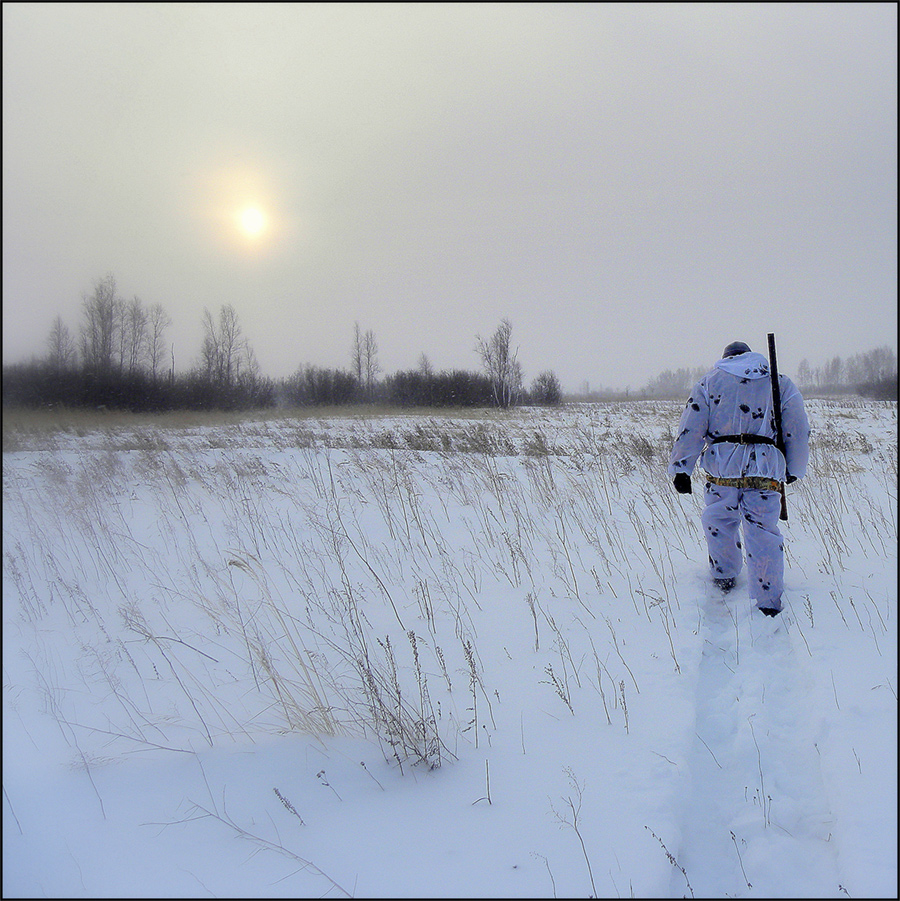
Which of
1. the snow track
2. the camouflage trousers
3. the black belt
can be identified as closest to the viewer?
the snow track

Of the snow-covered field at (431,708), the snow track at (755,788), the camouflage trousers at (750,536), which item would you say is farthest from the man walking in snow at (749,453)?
the snow track at (755,788)

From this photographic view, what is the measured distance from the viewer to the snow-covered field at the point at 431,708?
1.82 m

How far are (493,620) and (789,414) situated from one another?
260 cm

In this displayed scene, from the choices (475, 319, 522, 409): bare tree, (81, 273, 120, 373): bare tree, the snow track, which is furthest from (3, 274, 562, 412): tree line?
(475, 319, 522, 409): bare tree

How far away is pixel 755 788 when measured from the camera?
6.86 feet

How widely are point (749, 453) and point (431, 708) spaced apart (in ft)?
9.00

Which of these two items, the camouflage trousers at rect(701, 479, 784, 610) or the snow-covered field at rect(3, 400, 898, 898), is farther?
the camouflage trousers at rect(701, 479, 784, 610)

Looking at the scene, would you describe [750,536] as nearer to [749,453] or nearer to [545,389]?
[749,453]

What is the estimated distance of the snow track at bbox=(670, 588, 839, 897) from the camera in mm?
1759

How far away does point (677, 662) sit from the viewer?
2.96 metres

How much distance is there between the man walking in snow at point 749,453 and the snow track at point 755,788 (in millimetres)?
599

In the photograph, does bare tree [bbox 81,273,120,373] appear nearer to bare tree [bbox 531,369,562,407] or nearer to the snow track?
the snow track

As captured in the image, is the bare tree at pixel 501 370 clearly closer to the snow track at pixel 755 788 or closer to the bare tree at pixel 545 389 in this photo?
the bare tree at pixel 545 389

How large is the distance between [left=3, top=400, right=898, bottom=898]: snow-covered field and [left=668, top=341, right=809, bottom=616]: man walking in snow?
1.31 ft
